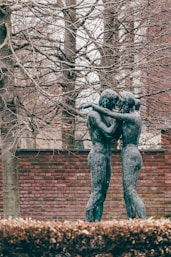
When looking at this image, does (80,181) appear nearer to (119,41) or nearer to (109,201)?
(109,201)

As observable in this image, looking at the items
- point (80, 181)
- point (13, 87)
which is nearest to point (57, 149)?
point (80, 181)

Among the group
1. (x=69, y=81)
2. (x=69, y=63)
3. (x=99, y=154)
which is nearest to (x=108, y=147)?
(x=99, y=154)

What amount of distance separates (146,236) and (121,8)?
871 centimetres

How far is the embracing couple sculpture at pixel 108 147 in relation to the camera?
10.2m

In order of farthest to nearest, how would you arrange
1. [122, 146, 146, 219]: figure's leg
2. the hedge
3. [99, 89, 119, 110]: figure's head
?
[99, 89, 119, 110]: figure's head → [122, 146, 146, 219]: figure's leg → the hedge

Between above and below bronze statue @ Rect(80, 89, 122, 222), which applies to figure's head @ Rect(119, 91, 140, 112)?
above

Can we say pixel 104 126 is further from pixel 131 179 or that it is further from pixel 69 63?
pixel 69 63

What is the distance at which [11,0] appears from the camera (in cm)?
1456

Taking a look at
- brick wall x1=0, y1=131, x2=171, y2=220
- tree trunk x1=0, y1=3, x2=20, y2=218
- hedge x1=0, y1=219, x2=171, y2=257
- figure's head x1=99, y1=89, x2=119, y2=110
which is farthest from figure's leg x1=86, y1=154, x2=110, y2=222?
brick wall x1=0, y1=131, x2=171, y2=220

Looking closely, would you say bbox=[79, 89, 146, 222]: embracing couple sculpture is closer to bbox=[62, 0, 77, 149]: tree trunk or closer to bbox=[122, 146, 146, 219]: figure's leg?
bbox=[122, 146, 146, 219]: figure's leg

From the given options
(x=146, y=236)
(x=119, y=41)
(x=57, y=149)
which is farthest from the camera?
(x=119, y=41)

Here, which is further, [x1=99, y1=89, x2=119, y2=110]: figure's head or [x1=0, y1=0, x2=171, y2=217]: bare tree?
[x1=0, y1=0, x2=171, y2=217]: bare tree

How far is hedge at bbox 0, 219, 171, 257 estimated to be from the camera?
28.7 feet

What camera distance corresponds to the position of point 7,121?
46.9 ft
